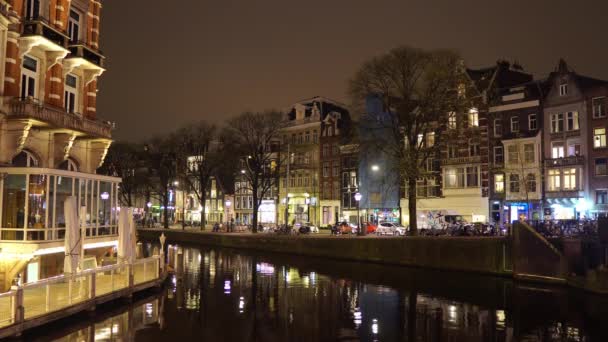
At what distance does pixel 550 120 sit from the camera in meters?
57.4

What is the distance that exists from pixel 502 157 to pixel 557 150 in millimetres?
6401

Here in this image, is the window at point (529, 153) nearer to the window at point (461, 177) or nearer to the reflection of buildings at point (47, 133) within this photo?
the window at point (461, 177)

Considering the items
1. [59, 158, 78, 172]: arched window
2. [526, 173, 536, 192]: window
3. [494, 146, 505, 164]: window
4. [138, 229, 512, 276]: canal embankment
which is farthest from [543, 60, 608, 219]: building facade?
[59, 158, 78, 172]: arched window

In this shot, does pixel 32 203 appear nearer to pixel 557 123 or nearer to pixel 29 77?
pixel 29 77

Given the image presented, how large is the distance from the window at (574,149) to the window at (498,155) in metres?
7.61

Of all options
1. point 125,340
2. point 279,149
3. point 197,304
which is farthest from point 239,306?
point 279,149

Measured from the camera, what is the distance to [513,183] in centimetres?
5994

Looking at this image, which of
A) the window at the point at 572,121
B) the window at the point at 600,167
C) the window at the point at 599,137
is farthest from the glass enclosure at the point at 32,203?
the window at the point at 572,121

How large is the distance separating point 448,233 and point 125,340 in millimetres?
38730

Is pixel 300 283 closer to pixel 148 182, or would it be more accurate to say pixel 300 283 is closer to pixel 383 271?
pixel 383 271

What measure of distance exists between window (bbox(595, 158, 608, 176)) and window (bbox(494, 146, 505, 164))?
10.5 m

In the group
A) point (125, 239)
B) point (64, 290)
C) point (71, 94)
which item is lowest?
point (64, 290)

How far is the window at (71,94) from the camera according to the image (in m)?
33.2

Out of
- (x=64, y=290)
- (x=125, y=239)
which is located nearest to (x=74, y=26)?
(x=125, y=239)
